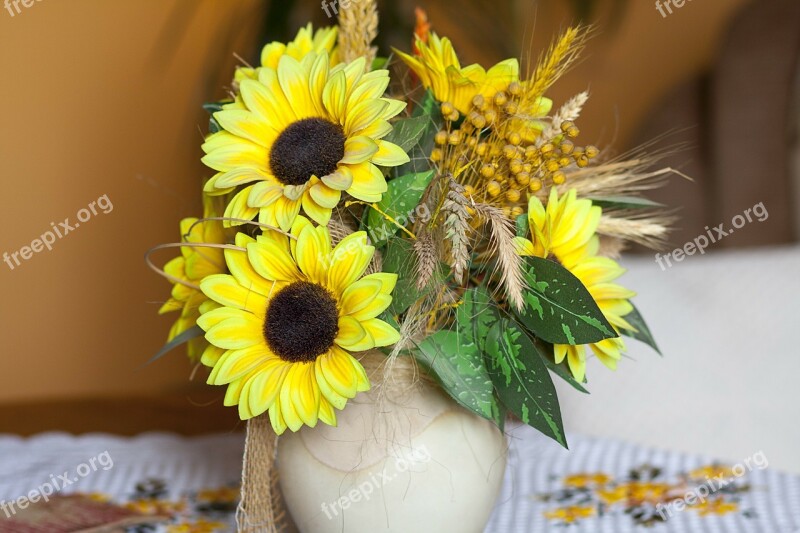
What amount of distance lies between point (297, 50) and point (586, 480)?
495 millimetres

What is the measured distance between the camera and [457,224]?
0.54 m

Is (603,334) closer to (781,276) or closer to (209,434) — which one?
(209,434)

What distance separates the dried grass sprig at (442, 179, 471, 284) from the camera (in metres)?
0.54

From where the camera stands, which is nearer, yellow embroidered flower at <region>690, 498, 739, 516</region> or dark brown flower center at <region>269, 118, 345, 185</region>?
dark brown flower center at <region>269, 118, 345, 185</region>

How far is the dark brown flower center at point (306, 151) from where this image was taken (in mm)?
581

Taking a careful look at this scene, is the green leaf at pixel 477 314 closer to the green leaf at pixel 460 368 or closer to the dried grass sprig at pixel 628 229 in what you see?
the green leaf at pixel 460 368

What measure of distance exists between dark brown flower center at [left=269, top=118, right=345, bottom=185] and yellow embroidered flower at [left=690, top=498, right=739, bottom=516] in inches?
17.9

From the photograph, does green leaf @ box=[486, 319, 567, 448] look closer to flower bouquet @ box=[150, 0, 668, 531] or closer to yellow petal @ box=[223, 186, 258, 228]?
flower bouquet @ box=[150, 0, 668, 531]

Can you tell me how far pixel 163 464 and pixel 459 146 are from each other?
52cm

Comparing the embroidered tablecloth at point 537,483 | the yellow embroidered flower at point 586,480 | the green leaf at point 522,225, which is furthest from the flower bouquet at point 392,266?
the yellow embroidered flower at point 586,480

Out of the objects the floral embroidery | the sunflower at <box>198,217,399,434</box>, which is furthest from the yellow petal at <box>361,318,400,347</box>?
the floral embroidery

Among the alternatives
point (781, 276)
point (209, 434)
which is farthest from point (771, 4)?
point (209, 434)

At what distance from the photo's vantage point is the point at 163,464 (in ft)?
3.05

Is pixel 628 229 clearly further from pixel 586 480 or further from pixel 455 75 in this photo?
pixel 586 480
